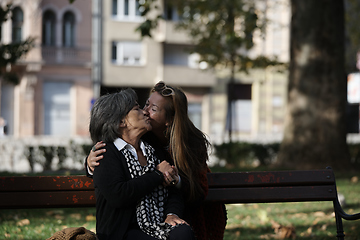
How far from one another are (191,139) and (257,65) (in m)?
16.4

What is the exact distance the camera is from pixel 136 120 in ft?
11.6

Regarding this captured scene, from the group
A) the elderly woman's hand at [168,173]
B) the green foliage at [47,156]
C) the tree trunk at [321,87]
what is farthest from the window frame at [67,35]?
the elderly woman's hand at [168,173]

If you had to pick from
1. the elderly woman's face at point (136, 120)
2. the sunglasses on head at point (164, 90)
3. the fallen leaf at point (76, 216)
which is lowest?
the fallen leaf at point (76, 216)

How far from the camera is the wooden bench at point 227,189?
3.90 meters

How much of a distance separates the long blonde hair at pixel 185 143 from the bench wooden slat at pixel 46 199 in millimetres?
709

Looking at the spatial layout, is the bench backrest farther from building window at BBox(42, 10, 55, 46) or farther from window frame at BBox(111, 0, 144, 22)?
window frame at BBox(111, 0, 144, 22)

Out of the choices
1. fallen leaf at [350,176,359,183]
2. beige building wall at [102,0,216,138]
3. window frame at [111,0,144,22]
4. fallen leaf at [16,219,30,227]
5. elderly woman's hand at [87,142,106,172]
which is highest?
window frame at [111,0,144,22]

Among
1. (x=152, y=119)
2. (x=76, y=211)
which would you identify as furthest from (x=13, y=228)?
(x=152, y=119)

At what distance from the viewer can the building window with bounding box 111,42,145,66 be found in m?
34.0

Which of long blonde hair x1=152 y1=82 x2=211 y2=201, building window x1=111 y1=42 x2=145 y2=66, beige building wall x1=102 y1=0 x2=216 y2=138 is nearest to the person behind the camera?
long blonde hair x1=152 y1=82 x2=211 y2=201

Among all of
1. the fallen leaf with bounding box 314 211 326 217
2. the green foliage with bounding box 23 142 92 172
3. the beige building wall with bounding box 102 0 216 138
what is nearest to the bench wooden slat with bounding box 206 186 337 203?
the fallen leaf with bounding box 314 211 326 217

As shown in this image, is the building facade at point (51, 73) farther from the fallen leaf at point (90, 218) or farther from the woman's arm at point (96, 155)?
the woman's arm at point (96, 155)

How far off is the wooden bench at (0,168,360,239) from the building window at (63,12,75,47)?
99.9 feet

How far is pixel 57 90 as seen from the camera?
32594mm
